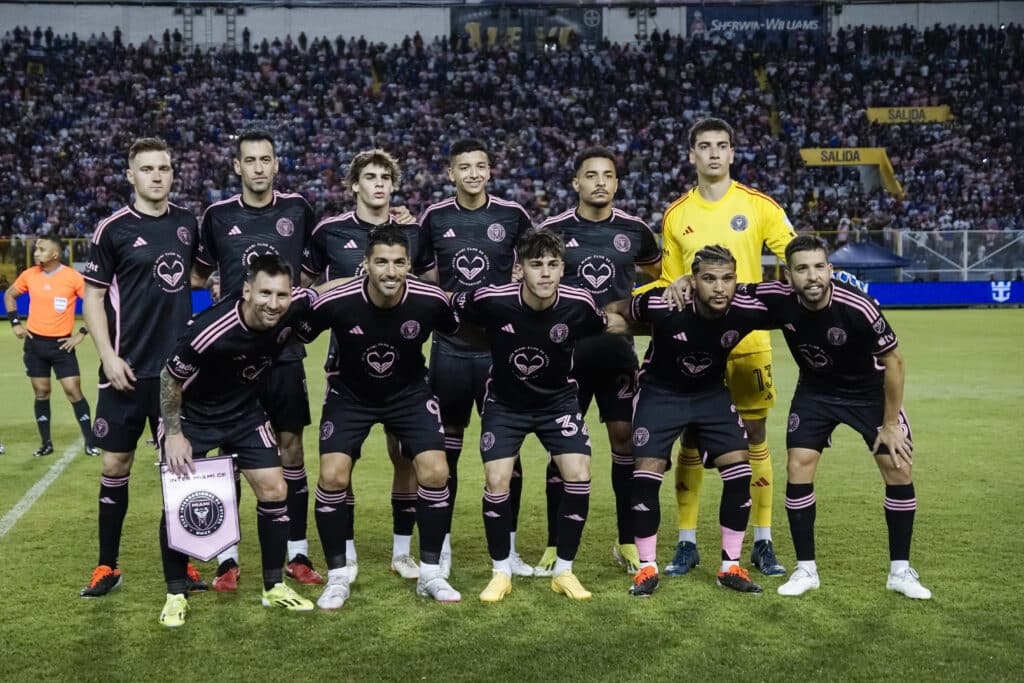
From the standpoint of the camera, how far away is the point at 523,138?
37.9 m

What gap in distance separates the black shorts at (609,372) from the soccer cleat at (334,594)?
1683mm

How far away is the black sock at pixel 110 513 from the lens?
5.91 metres

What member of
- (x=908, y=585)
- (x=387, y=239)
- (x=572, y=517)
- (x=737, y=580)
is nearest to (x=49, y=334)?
(x=387, y=239)

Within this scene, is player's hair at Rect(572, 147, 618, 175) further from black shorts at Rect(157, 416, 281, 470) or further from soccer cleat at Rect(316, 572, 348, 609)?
soccer cleat at Rect(316, 572, 348, 609)

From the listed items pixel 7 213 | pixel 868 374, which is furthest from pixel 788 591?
pixel 7 213

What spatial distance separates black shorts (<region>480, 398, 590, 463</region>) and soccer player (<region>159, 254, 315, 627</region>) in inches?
43.2

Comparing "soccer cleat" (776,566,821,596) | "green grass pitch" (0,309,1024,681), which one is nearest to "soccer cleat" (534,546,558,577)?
"green grass pitch" (0,309,1024,681)

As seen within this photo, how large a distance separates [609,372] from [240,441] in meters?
2.09

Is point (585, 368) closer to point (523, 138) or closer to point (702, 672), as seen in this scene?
point (702, 672)

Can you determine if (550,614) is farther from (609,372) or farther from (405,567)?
(609,372)

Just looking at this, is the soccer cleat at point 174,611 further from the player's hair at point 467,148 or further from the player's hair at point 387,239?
the player's hair at point 467,148

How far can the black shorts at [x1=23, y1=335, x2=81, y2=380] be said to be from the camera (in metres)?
10.6

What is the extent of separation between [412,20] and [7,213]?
59.0 ft

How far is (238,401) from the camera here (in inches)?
223
